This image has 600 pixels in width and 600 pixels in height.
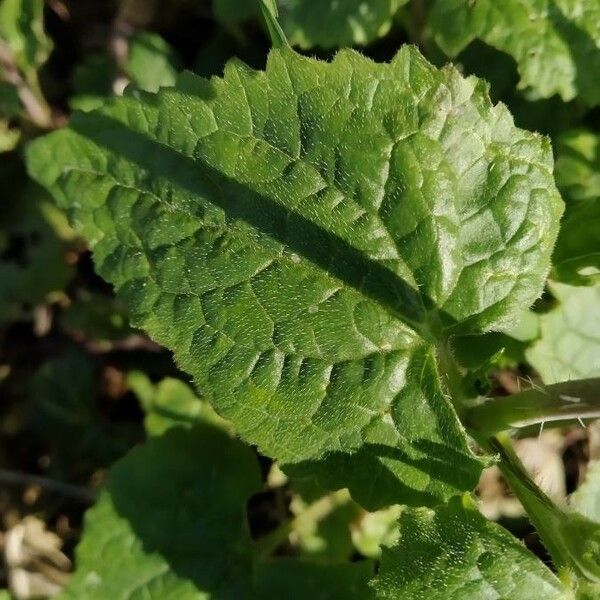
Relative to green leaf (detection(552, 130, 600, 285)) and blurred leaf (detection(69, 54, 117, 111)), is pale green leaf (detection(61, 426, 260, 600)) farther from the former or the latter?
blurred leaf (detection(69, 54, 117, 111))

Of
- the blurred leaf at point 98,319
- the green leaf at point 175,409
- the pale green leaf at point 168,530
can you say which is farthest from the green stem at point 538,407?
the blurred leaf at point 98,319

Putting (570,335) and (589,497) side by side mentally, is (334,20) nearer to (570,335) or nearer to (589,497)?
(570,335)

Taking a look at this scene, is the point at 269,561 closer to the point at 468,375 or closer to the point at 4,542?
the point at 468,375

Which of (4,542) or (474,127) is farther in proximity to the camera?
(4,542)

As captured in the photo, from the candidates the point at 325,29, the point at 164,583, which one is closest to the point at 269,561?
the point at 164,583

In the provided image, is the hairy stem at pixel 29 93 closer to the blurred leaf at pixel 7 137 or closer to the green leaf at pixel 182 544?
the blurred leaf at pixel 7 137

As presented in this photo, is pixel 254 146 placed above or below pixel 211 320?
above
